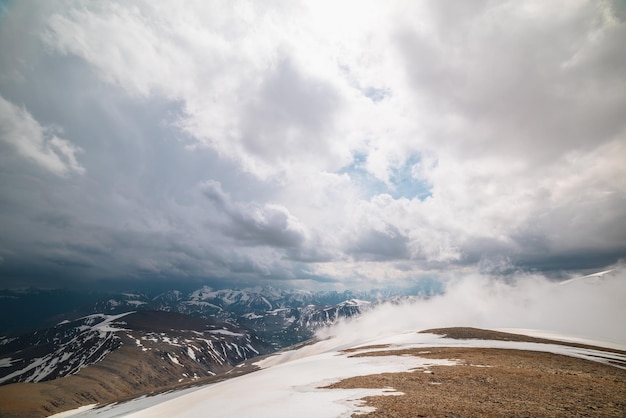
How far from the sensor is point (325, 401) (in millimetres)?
16078

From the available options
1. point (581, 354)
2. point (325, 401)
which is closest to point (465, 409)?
point (325, 401)

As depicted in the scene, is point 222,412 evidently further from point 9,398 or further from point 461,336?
point 9,398

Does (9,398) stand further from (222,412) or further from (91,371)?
(222,412)

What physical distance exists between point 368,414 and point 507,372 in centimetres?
1583

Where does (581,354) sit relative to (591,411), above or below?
below

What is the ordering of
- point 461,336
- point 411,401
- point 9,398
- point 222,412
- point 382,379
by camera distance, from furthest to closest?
1. point 9,398
2. point 461,336
3. point 382,379
4. point 222,412
5. point 411,401

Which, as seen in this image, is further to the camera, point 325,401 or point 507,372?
point 507,372

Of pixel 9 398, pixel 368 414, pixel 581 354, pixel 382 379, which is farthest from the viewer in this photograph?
pixel 9 398

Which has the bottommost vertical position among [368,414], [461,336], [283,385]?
[461,336]

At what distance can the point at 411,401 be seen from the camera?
1545 centimetres

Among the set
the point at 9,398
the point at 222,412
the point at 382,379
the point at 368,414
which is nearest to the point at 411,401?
the point at 368,414

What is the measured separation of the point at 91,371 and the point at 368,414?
695 feet

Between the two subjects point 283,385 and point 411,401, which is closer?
point 411,401

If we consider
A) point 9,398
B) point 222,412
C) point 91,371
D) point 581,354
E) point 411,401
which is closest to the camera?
point 411,401
